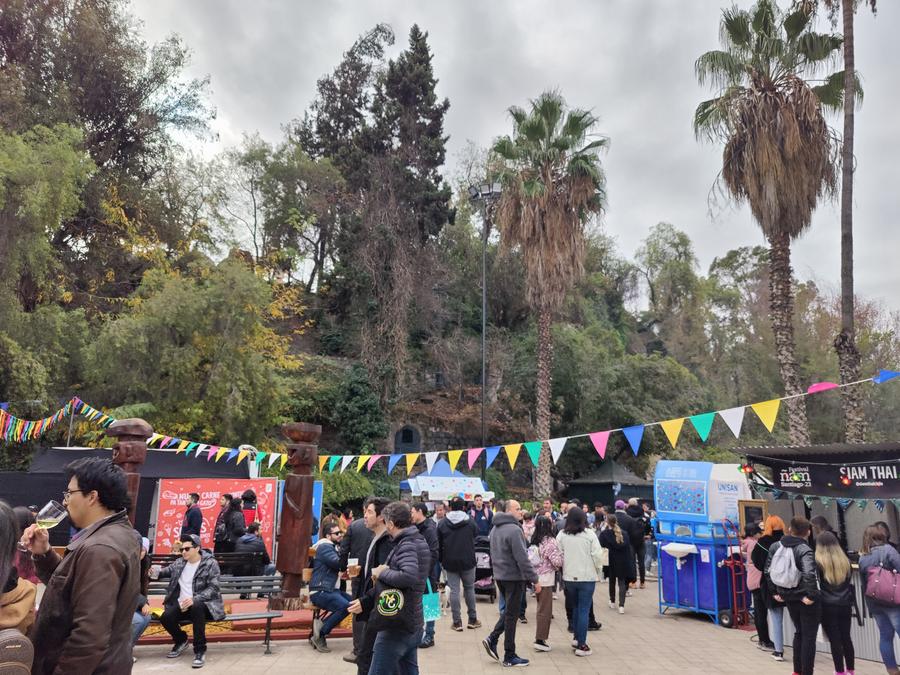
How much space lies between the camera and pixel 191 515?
10.6m

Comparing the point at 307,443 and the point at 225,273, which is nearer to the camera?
the point at 307,443

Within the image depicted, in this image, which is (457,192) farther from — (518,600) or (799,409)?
(518,600)

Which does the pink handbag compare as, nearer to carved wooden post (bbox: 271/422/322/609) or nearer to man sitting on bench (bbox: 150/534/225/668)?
carved wooden post (bbox: 271/422/322/609)

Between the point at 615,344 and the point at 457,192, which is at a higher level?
the point at 457,192

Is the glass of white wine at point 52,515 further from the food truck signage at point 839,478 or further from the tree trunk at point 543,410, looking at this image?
the tree trunk at point 543,410

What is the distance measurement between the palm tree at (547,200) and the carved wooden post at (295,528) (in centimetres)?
1200

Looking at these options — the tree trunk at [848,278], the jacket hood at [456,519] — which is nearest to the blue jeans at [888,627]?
the jacket hood at [456,519]

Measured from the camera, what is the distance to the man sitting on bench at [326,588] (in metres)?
7.51

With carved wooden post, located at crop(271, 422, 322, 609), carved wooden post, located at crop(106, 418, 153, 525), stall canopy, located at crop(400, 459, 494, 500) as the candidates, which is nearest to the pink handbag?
carved wooden post, located at crop(271, 422, 322, 609)

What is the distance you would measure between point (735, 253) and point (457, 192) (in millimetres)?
21457

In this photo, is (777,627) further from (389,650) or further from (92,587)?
(92,587)

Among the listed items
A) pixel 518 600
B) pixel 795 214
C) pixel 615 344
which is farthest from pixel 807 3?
pixel 615 344

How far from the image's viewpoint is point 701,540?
10.2m

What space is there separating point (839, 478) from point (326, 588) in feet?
23.8
